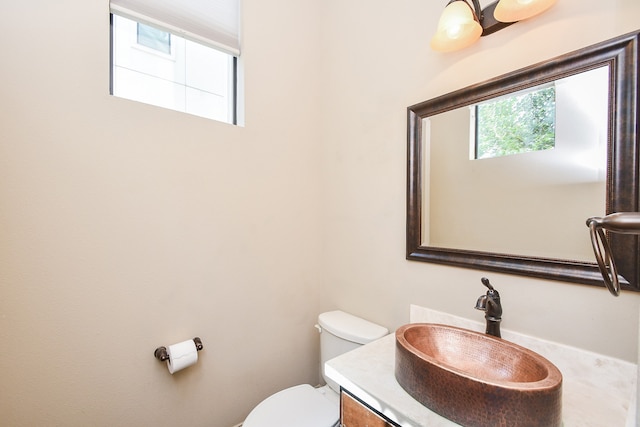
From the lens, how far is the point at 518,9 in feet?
2.80

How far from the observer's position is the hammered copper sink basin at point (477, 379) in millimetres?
574

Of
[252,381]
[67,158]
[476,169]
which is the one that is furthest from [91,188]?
[476,169]

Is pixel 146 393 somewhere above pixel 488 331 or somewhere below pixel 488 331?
below

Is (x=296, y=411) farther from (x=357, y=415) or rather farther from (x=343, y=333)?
(x=357, y=415)

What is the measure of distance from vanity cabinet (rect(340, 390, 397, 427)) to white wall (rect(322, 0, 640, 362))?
51 centimetres

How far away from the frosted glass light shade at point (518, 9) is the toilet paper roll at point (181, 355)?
5.63 feet

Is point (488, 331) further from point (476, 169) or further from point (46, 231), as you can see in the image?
point (46, 231)

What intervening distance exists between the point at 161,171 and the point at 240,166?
0.36 meters

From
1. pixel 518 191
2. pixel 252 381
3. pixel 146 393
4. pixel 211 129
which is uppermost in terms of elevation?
pixel 211 129

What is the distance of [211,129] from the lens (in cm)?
129

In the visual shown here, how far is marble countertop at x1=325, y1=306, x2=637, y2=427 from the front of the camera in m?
0.66

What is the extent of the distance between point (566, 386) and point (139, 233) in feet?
5.08

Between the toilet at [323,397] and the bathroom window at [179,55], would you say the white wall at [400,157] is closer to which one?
the toilet at [323,397]

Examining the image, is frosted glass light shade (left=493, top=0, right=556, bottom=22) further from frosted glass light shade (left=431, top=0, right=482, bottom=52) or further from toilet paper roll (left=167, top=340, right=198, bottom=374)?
toilet paper roll (left=167, top=340, right=198, bottom=374)
